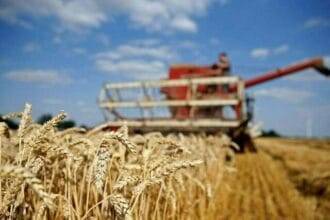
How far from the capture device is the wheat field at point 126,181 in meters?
1.92

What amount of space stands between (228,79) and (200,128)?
1550 millimetres

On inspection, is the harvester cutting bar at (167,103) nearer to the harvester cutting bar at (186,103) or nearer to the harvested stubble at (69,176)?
the harvester cutting bar at (186,103)

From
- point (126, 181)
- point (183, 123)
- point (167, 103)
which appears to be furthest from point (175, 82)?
point (126, 181)

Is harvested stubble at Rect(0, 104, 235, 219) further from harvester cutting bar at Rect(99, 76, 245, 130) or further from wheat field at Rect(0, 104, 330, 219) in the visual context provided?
harvester cutting bar at Rect(99, 76, 245, 130)

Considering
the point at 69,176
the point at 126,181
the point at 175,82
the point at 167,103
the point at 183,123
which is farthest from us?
the point at 167,103

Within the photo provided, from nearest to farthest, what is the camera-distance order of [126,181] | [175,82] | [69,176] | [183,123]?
[126,181] < [69,176] < [183,123] < [175,82]

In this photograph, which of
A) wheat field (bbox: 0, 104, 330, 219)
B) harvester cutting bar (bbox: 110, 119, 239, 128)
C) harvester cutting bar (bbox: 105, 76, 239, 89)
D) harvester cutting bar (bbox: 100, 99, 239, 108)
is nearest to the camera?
wheat field (bbox: 0, 104, 330, 219)

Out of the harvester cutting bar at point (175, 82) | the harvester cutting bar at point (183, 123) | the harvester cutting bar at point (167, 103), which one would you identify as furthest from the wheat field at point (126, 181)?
the harvester cutting bar at point (175, 82)

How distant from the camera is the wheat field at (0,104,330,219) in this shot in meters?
1.92

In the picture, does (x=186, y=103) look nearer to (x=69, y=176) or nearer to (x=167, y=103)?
(x=167, y=103)

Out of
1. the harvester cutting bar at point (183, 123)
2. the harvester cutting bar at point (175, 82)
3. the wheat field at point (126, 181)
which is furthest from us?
A: the harvester cutting bar at point (175, 82)

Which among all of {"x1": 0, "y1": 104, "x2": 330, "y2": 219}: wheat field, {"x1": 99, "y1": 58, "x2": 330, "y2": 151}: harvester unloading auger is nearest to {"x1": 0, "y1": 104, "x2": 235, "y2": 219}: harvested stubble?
{"x1": 0, "y1": 104, "x2": 330, "y2": 219}: wheat field

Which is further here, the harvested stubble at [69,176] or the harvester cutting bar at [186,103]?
the harvester cutting bar at [186,103]

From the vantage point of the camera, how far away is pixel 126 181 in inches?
79.3
